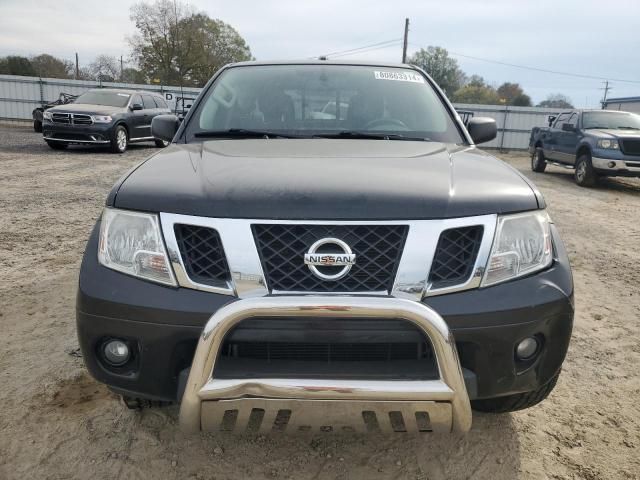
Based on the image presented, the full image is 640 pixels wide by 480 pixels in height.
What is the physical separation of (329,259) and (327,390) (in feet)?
1.33

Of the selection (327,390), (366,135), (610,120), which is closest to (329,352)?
(327,390)

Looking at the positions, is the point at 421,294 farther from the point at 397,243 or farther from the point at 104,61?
the point at 104,61

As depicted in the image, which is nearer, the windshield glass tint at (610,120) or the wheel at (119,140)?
the windshield glass tint at (610,120)

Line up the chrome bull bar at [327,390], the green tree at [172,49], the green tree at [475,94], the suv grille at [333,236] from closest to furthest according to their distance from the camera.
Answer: the chrome bull bar at [327,390] < the suv grille at [333,236] < the green tree at [172,49] < the green tree at [475,94]

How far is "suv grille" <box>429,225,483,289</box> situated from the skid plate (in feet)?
1.31

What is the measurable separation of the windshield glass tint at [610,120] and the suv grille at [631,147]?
Result: 3.75ft

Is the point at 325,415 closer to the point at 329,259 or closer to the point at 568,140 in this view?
the point at 329,259

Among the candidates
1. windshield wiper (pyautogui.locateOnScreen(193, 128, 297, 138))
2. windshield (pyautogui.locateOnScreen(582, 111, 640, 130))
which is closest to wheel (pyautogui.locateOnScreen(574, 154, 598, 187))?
windshield (pyautogui.locateOnScreen(582, 111, 640, 130))

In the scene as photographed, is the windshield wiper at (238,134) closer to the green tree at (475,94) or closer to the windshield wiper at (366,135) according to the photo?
the windshield wiper at (366,135)

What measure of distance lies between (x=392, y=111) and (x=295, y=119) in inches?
22.1

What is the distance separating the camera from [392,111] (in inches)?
115

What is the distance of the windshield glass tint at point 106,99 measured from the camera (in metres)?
13.2

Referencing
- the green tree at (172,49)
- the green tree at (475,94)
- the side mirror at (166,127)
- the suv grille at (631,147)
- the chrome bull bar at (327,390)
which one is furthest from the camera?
the green tree at (475,94)

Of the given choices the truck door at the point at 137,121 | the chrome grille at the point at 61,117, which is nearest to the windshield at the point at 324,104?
the chrome grille at the point at 61,117
